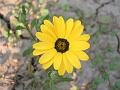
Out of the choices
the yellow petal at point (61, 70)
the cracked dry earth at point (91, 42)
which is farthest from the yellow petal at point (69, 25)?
the cracked dry earth at point (91, 42)

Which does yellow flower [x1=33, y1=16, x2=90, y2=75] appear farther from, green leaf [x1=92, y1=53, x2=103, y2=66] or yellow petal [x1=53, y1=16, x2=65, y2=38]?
green leaf [x1=92, y1=53, x2=103, y2=66]

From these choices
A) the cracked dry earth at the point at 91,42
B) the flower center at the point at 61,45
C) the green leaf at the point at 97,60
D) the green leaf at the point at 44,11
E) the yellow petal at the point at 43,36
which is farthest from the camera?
the green leaf at the point at 44,11

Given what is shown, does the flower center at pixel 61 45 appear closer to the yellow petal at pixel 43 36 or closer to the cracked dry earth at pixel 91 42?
the yellow petal at pixel 43 36

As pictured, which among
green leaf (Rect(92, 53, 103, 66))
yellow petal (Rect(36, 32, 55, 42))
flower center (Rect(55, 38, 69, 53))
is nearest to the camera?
yellow petal (Rect(36, 32, 55, 42))

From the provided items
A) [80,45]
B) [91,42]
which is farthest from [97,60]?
[80,45]

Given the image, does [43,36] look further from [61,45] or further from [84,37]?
[84,37]

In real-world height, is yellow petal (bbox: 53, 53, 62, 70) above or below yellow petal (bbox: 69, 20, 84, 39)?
below

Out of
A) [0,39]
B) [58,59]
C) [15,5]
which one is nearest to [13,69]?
[0,39]

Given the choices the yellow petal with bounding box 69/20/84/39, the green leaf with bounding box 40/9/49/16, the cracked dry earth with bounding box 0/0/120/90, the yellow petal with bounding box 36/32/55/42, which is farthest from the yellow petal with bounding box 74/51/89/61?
the green leaf with bounding box 40/9/49/16

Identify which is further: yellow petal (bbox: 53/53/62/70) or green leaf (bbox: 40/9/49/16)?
green leaf (bbox: 40/9/49/16)
